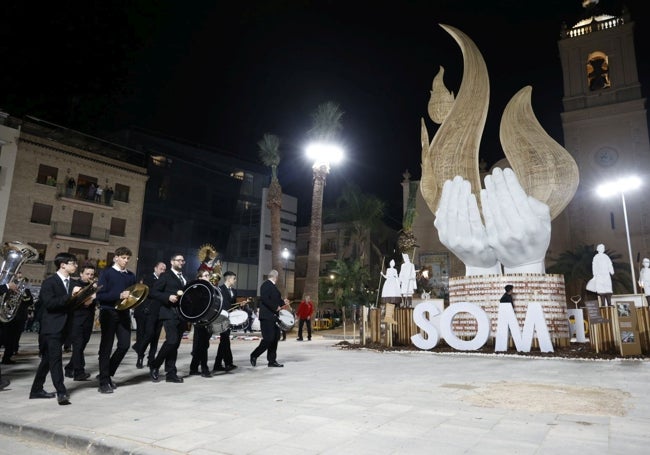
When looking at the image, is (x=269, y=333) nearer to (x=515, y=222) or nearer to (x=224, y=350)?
(x=224, y=350)

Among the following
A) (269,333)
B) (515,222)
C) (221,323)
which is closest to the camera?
(221,323)

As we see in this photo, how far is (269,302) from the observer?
8812mm

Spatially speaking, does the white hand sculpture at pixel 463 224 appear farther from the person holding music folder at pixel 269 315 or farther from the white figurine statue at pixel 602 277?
the person holding music folder at pixel 269 315

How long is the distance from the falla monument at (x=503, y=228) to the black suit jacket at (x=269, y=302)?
536 cm

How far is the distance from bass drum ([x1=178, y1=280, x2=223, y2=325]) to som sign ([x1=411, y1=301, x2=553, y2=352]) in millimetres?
7278

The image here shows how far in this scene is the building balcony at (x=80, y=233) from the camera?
31.2 meters

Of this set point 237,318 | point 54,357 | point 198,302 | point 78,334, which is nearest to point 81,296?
point 54,357

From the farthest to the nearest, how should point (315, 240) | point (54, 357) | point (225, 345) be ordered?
point (315, 240) < point (225, 345) < point (54, 357)

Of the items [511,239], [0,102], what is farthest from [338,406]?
[511,239]

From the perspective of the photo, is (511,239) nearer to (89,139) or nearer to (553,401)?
(553,401)

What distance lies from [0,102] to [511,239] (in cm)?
1192

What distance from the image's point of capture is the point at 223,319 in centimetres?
795

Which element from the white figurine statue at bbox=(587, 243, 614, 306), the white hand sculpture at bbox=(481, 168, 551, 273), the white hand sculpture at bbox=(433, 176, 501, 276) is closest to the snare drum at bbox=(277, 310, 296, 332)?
the white hand sculpture at bbox=(433, 176, 501, 276)

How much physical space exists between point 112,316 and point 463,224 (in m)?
9.60
